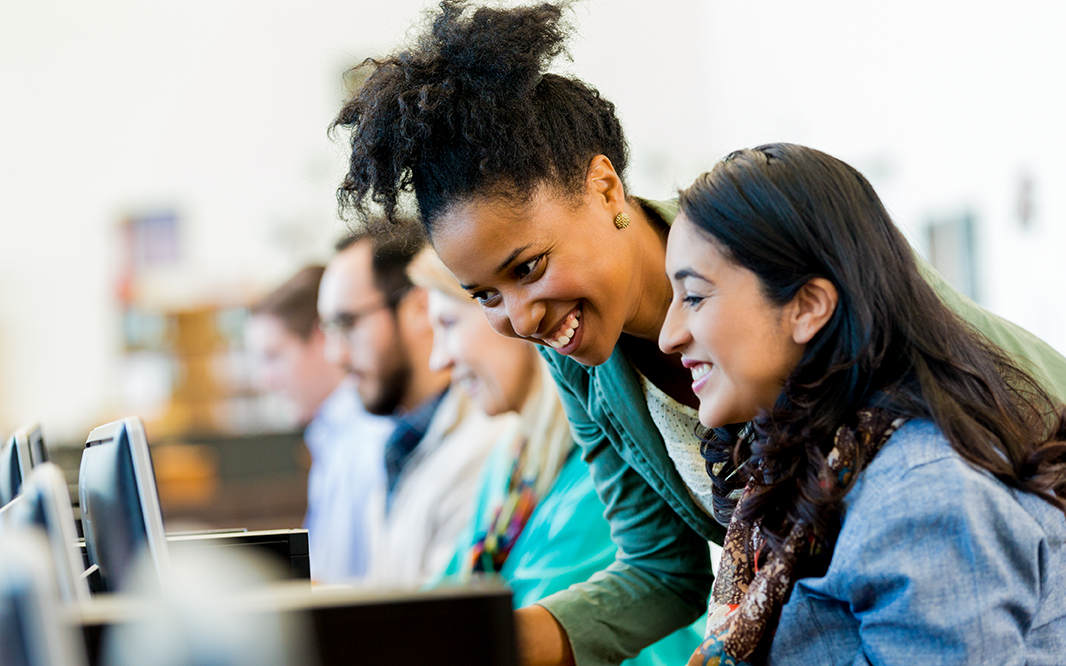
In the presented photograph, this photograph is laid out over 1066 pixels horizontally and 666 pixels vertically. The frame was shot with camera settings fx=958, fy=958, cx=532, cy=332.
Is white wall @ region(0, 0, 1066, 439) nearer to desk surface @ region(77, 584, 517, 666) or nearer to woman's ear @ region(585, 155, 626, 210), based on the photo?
woman's ear @ region(585, 155, 626, 210)

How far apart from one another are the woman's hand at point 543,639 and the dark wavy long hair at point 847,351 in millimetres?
410

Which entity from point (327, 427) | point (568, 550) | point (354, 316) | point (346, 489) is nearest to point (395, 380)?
point (354, 316)

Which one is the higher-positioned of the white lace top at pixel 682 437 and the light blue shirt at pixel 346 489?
the white lace top at pixel 682 437

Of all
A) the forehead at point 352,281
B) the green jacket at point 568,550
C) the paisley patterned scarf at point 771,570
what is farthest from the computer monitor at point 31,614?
the forehead at point 352,281

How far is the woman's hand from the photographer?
1.25 metres

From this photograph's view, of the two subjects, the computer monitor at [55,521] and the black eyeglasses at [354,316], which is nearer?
the computer monitor at [55,521]

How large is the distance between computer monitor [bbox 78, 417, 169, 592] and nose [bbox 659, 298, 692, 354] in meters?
0.52

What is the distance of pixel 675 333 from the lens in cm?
101

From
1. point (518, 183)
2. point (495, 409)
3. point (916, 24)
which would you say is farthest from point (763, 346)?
point (916, 24)

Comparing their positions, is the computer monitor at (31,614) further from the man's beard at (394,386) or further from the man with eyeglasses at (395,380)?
the man's beard at (394,386)

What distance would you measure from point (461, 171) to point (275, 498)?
17.5ft

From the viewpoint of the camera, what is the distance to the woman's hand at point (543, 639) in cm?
125

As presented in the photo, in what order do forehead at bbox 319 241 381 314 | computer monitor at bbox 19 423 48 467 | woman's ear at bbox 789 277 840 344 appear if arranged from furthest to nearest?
forehead at bbox 319 241 381 314, computer monitor at bbox 19 423 48 467, woman's ear at bbox 789 277 840 344

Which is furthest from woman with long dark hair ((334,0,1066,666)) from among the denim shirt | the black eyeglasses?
the black eyeglasses
